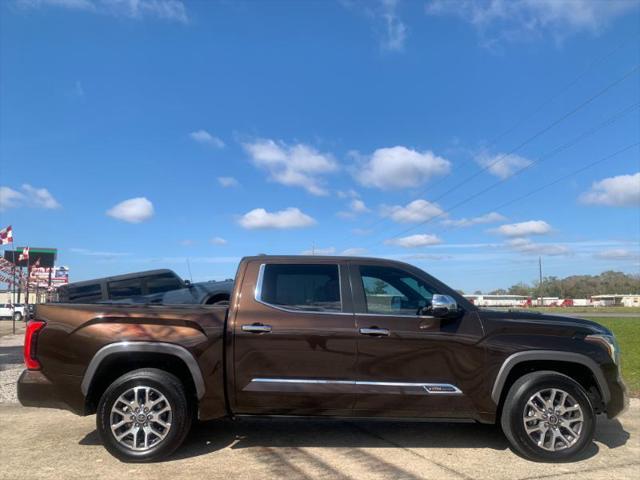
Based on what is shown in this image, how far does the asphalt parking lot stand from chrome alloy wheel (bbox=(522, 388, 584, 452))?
215mm

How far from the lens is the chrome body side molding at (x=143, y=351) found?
4.64m

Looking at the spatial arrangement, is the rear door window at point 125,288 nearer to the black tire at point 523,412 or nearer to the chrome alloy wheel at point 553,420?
the black tire at point 523,412

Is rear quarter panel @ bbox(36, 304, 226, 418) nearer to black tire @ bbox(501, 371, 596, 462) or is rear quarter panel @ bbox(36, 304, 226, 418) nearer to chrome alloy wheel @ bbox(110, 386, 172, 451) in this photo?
chrome alloy wheel @ bbox(110, 386, 172, 451)

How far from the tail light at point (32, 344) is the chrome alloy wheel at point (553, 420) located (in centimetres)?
449

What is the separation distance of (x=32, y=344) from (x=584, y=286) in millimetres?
148002

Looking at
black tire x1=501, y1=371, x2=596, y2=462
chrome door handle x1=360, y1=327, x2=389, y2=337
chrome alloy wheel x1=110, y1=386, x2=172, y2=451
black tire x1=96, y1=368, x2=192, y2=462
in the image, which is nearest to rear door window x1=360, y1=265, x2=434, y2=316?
chrome door handle x1=360, y1=327, x2=389, y2=337

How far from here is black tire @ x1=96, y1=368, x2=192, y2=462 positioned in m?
4.59

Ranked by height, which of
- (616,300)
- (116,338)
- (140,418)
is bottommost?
(616,300)

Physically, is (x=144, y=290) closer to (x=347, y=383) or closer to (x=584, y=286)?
(x=347, y=383)

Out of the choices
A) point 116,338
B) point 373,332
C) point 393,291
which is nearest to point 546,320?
point 393,291

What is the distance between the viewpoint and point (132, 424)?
464cm

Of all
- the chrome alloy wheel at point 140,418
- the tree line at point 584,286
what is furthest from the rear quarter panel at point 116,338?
the tree line at point 584,286

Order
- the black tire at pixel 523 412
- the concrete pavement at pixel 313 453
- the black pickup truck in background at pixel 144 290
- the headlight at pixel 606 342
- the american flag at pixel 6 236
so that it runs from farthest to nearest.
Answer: the american flag at pixel 6 236 → the black pickup truck in background at pixel 144 290 → the headlight at pixel 606 342 → the black tire at pixel 523 412 → the concrete pavement at pixel 313 453

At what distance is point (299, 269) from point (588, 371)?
9.66 feet
